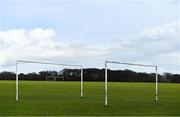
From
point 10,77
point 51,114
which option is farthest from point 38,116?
point 10,77

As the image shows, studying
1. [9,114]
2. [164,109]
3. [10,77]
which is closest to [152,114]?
[164,109]

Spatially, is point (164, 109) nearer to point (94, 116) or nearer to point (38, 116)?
point (94, 116)

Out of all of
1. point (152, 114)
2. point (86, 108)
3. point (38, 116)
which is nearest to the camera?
point (38, 116)

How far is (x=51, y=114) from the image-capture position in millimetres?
21844

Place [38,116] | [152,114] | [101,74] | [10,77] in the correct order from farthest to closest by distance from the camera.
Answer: [10,77], [101,74], [152,114], [38,116]

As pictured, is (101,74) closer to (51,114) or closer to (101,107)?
(101,107)

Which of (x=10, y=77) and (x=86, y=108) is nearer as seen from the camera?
(x=86, y=108)

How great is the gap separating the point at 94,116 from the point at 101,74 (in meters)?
41.2

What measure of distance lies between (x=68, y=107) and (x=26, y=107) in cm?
222

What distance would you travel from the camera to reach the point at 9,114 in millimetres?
21719

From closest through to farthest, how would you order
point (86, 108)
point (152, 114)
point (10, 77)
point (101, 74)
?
point (152, 114)
point (86, 108)
point (101, 74)
point (10, 77)

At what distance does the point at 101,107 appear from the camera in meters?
25.6

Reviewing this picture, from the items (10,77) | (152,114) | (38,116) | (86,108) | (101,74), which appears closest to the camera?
(38,116)

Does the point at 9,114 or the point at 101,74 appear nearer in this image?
the point at 9,114
